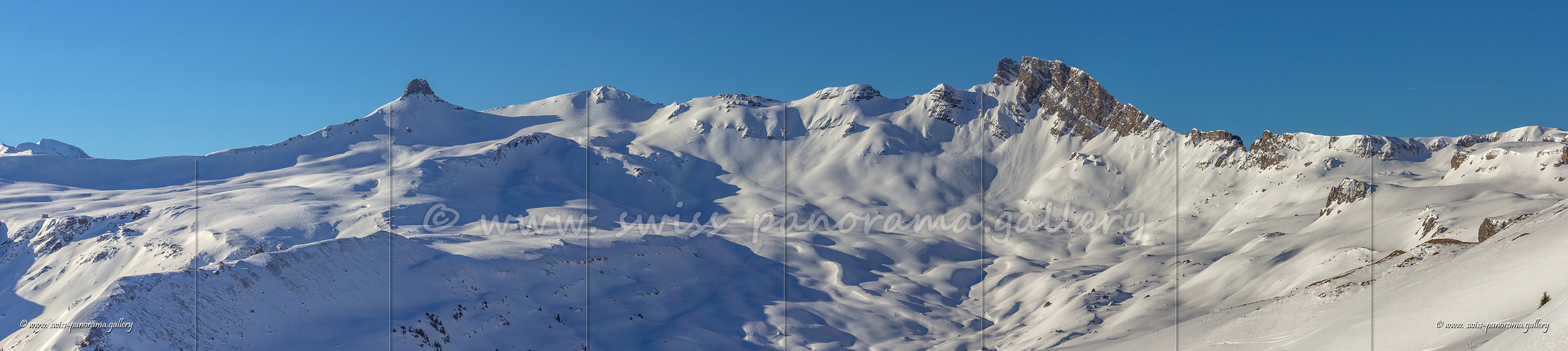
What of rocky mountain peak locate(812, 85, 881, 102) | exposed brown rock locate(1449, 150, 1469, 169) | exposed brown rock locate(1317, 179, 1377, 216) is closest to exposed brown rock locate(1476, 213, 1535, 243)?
exposed brown rock locate(1317, 179, 1377, 216)

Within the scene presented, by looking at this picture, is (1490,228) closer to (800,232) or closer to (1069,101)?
(800,232)

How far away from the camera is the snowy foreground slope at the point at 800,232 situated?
1473 inches

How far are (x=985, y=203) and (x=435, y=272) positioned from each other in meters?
96.7

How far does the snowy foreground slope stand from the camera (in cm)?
3741

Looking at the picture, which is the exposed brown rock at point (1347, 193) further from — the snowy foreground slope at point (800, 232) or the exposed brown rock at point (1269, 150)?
the exposed brown rock at point (1269, 150)

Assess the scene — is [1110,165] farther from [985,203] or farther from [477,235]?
[477,235]

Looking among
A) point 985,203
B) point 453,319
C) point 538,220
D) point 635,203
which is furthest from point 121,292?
point 985,203

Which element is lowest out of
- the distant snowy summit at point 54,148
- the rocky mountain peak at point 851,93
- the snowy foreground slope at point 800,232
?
the snowy foreground slope at point 800,232

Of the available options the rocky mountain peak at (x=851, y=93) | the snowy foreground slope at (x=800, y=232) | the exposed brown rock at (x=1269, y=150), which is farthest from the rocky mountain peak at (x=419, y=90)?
the exposed brown rock at (x=1269, y=150)

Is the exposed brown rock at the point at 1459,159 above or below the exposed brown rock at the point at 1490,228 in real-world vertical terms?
above

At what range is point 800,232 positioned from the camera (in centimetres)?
10619

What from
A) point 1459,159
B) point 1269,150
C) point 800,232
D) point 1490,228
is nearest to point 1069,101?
point 1269,150

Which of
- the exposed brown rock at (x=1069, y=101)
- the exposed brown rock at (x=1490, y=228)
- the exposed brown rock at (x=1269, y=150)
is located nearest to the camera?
the exposed brown rock at (x=1490, y=228)

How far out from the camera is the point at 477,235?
7362cm
